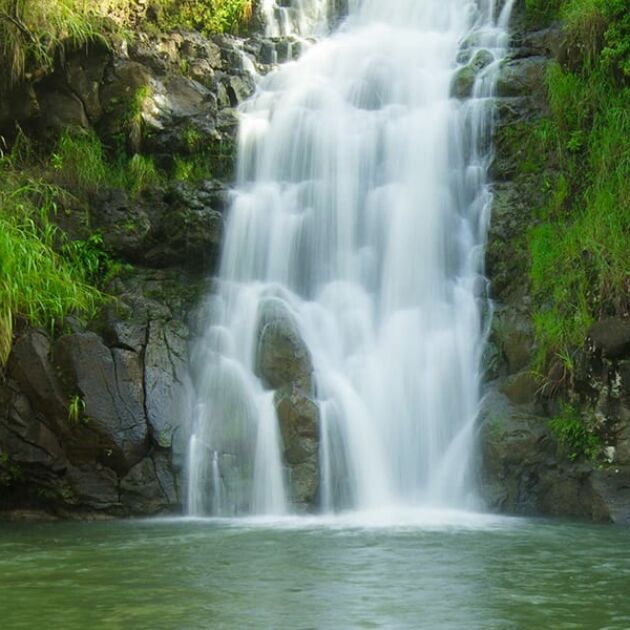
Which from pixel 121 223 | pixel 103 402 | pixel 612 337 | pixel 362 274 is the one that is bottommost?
pixel 103 402

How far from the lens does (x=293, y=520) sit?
→ 7.63 metres

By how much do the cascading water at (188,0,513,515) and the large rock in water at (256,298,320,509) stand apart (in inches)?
2.6

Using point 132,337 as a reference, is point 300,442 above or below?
below

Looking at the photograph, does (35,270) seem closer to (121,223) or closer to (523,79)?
(121,223)

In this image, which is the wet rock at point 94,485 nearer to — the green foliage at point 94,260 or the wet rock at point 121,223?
the green foliage at point 94,260

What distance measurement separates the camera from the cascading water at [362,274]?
8.28 m

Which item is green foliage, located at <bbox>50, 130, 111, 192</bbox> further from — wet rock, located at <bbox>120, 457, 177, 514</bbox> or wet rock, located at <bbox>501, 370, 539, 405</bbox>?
wet rock, located at <bbox>501, 370, 539, 405</bbox>

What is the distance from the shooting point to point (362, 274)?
32.1 ft

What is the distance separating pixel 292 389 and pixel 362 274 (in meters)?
1.71

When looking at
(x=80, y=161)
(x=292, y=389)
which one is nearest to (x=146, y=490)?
(x=292, y=389)

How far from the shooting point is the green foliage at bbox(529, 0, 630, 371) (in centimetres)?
831

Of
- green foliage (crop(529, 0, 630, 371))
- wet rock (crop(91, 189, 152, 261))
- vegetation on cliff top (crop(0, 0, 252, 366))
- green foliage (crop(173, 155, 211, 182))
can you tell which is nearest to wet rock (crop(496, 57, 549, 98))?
green foliage (crop(529, 0, 630, 371))

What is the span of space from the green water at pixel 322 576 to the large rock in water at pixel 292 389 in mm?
823

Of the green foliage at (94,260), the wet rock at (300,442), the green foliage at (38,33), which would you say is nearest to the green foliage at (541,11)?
the green foliage at (38,33)
